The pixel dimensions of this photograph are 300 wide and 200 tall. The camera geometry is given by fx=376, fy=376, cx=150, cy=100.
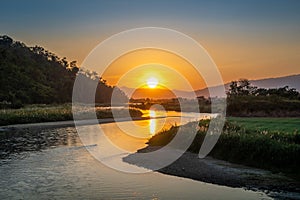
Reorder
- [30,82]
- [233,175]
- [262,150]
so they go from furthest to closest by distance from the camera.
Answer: [30,82] → [262,150] → [233,175]

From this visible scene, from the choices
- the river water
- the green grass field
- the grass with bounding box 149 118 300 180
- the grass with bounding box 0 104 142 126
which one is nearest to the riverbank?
the grass with bounding box 149 118 300 180

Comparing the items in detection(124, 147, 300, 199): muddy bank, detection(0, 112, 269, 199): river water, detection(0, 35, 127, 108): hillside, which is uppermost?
detection(0, 35, 127, 108): hillside

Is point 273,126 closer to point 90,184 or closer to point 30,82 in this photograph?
point 90,184

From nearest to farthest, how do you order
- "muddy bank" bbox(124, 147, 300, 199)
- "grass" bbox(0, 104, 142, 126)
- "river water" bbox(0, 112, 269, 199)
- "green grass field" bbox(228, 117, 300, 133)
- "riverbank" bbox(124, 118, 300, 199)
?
"river water" bbox(0, 112, 269, 199)
"muddy bank" bbox(124, 147, 300, 199)
"riverbank" bbox(124, 118, 300, 199)
"green grass field" bbox(228, 117, 300, 133)
"grass" bbox(0, 104, 142, 126)

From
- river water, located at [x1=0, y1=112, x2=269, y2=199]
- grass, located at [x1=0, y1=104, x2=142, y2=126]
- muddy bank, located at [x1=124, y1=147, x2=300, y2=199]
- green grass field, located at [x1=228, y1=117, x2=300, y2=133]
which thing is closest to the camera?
river water, located at [x1=0, y1=112, x2=269, y2=199]

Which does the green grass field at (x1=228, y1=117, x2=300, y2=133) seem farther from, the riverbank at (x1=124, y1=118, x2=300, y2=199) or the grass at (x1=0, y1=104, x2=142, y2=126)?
the grass at (x1=0, y1=104, x2=142, y2=126)

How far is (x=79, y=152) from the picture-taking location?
98.3 ft

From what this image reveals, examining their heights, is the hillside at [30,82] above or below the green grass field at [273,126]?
above

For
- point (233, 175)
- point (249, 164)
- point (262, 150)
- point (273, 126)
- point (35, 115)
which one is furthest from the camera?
point (35, 115)

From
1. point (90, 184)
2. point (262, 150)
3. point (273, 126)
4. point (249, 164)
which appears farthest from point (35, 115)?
point (262, 150)

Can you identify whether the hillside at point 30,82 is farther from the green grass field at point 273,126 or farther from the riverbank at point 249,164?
the riverbank at point 249,164

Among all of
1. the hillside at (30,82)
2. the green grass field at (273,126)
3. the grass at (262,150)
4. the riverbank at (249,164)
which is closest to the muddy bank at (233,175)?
the riverbank at (249,164)

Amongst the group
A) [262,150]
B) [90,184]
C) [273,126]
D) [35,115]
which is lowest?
[90,184]

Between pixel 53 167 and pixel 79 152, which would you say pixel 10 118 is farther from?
pixel 53 167
